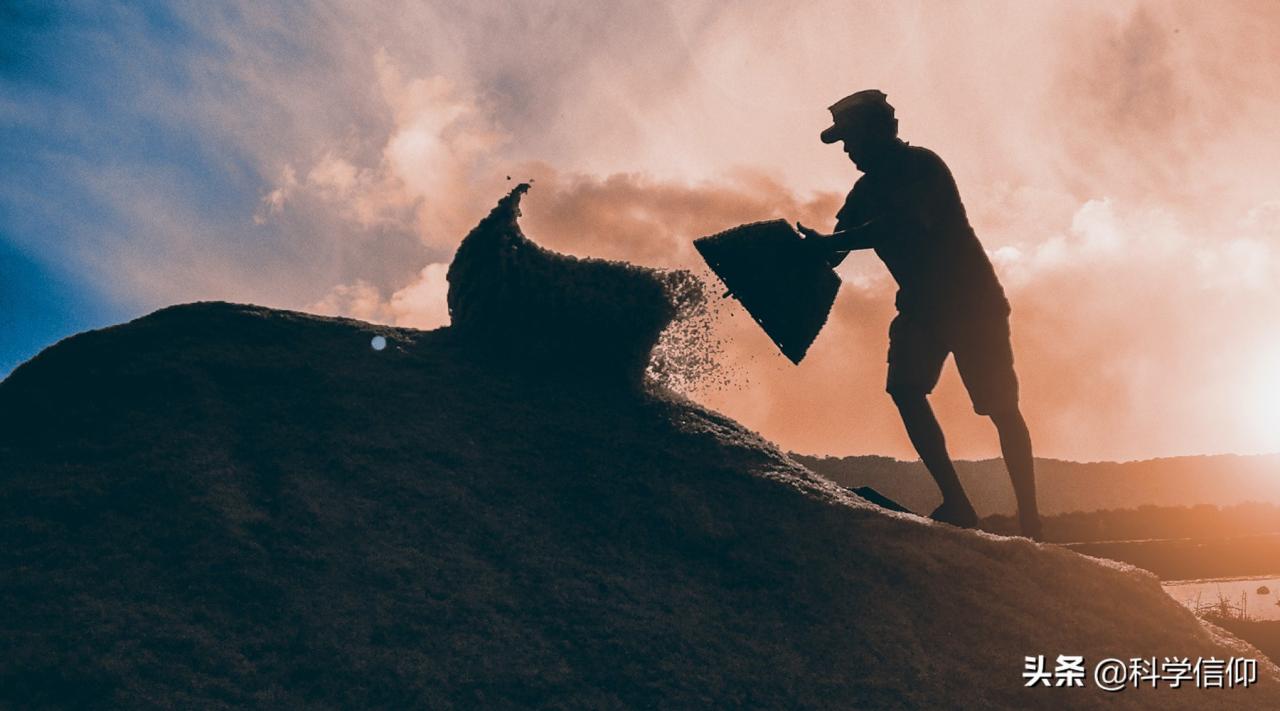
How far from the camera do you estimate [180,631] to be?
2.88 meters

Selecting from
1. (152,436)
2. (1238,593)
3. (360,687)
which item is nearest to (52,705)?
(360,687)

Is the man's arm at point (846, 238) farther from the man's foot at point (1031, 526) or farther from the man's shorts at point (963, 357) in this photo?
the man's foot at point (1031, 526)

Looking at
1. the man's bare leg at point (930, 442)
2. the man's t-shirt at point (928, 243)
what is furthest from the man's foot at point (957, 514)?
the man's t-shirt at point (928, 243)

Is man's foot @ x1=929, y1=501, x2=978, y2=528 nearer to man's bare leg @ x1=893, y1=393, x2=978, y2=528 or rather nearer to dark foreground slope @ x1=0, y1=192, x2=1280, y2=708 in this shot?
man's bare leg @ x1=893, y1=393, x2=978, y2=528

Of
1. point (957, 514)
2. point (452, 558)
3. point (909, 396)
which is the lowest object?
point (452, 558)

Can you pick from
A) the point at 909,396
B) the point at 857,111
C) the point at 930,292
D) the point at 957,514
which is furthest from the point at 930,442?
the point at 857,111

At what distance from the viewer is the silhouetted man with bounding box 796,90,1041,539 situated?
5059mm

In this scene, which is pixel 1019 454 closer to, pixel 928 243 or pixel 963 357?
pixel 963 357

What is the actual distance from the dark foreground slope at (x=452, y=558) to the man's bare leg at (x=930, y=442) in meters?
0.91

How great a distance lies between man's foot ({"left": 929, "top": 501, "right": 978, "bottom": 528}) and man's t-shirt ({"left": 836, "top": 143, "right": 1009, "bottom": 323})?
0.97 m

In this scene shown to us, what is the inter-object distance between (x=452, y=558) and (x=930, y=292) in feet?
9.81

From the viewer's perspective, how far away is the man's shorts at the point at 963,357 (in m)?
5.16

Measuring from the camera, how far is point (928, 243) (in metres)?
5.09

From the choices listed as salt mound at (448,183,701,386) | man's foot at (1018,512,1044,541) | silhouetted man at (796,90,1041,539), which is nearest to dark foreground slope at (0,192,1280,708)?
salt mound at (448,183,701,386)
